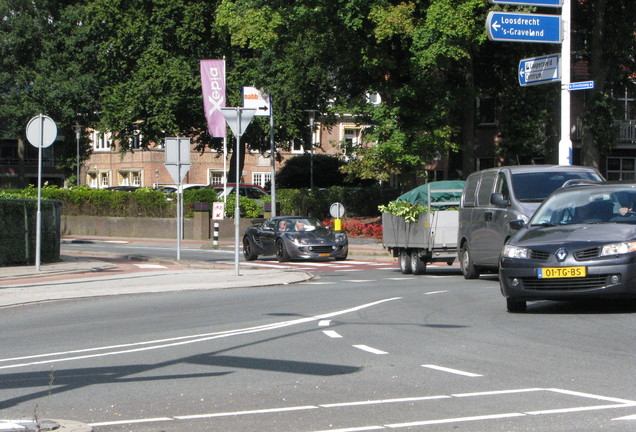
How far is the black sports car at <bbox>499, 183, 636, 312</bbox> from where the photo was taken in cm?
1144

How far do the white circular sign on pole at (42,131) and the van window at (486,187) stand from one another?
28.5 feet

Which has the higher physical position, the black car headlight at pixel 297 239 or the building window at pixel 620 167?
the building window at pixel 620 167

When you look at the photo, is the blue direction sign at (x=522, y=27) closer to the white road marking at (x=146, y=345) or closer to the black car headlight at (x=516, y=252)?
the black car headlight at (x=516, y=252)

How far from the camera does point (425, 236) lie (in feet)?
69.5

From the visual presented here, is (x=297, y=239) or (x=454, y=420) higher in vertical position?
(x=297, y=239)

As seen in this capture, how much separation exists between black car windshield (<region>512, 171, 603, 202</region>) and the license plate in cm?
569

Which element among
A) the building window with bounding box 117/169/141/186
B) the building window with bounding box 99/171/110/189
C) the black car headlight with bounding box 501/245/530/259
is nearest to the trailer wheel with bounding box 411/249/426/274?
the black car headlight with bounding box 501/245/530/259

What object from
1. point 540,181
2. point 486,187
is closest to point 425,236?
point 486,187

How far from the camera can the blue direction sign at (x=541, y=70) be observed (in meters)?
21.8

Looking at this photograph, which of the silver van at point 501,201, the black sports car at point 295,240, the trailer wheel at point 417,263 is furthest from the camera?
the black sports car at point 295,240

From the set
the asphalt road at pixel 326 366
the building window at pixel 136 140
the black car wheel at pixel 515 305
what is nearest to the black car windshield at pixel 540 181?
the asphalt road at pixel 326 366

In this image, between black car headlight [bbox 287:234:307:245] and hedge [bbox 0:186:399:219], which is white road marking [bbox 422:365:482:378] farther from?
hedge [bbox 0:186:399:219]

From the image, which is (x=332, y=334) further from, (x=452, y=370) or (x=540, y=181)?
(x=540, y=181)

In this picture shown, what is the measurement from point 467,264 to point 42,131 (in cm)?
906
